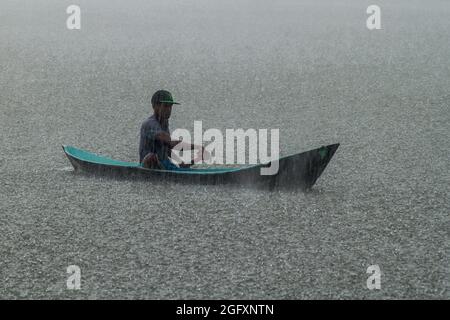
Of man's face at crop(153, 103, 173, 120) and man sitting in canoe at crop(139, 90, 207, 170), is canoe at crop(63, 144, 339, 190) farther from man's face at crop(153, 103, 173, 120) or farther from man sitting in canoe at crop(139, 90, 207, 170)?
man's face at crop(153, 103, 173, 120)

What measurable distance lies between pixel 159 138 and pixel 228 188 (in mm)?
747

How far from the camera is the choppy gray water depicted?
4.88 m

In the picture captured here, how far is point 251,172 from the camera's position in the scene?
20.8 feet

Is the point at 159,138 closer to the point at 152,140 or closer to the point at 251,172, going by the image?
the point at 152,140

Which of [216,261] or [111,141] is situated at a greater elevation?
[111,141]

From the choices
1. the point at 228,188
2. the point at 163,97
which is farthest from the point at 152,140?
the point at 228,188

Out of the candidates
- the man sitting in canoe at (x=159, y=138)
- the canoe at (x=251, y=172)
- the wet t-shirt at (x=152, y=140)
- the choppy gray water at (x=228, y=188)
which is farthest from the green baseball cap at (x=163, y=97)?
the choppy gray water at (x=228, y=188)

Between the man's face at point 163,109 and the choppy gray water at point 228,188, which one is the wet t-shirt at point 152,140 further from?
the choppy gray water at point 228,188

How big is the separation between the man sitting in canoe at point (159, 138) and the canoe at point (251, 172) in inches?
4.0

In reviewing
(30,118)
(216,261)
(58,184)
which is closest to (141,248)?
(216,261)
